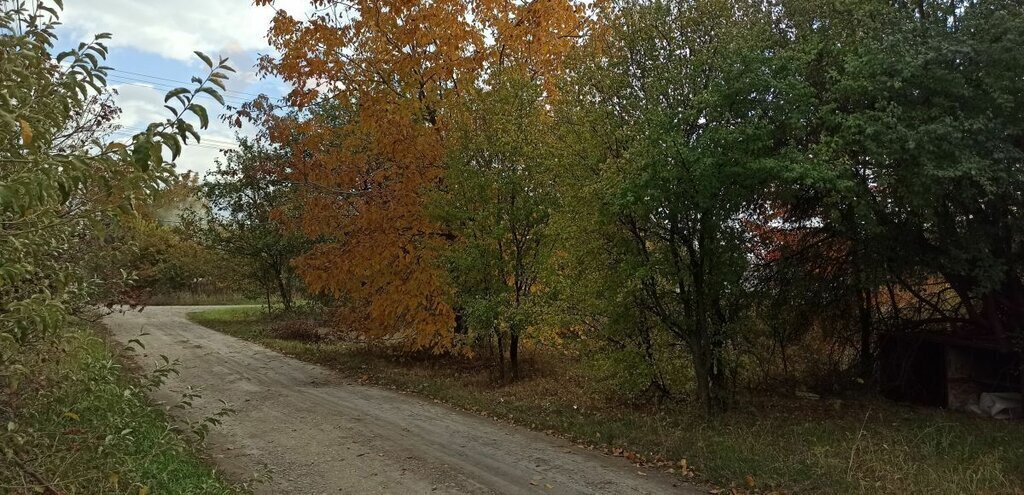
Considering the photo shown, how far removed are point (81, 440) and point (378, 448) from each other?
3.40 metres

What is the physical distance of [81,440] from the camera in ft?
14.8

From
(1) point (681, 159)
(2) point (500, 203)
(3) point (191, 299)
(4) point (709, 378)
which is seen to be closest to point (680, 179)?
(1) point (681, 159)

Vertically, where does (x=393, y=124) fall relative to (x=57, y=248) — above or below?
above

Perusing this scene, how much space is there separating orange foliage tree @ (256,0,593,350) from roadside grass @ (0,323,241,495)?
5.59 metres

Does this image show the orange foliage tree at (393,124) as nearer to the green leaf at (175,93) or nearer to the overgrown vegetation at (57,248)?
the overgrown vegetation at (57,248)

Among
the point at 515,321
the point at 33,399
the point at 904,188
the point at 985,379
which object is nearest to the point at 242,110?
the point at 515,321

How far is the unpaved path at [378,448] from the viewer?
6184 mm

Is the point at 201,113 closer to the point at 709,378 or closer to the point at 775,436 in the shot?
the point at 775,436

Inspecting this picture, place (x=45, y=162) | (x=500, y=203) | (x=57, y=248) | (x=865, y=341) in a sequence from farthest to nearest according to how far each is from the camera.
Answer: (x=500, y=203)
(x=865, y=341)
(x=57, y=248)
(x=45, y=162)

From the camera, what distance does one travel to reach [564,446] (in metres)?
7.60

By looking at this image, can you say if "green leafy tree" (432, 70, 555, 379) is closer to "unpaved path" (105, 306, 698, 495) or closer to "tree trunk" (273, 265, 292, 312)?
"unpaved path" (105, 306, 698, 495)

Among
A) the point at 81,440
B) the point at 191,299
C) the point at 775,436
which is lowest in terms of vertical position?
the point at 775,436

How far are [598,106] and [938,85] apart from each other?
3.84 meters

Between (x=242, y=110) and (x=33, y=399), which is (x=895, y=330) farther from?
(x=242, y=110)
